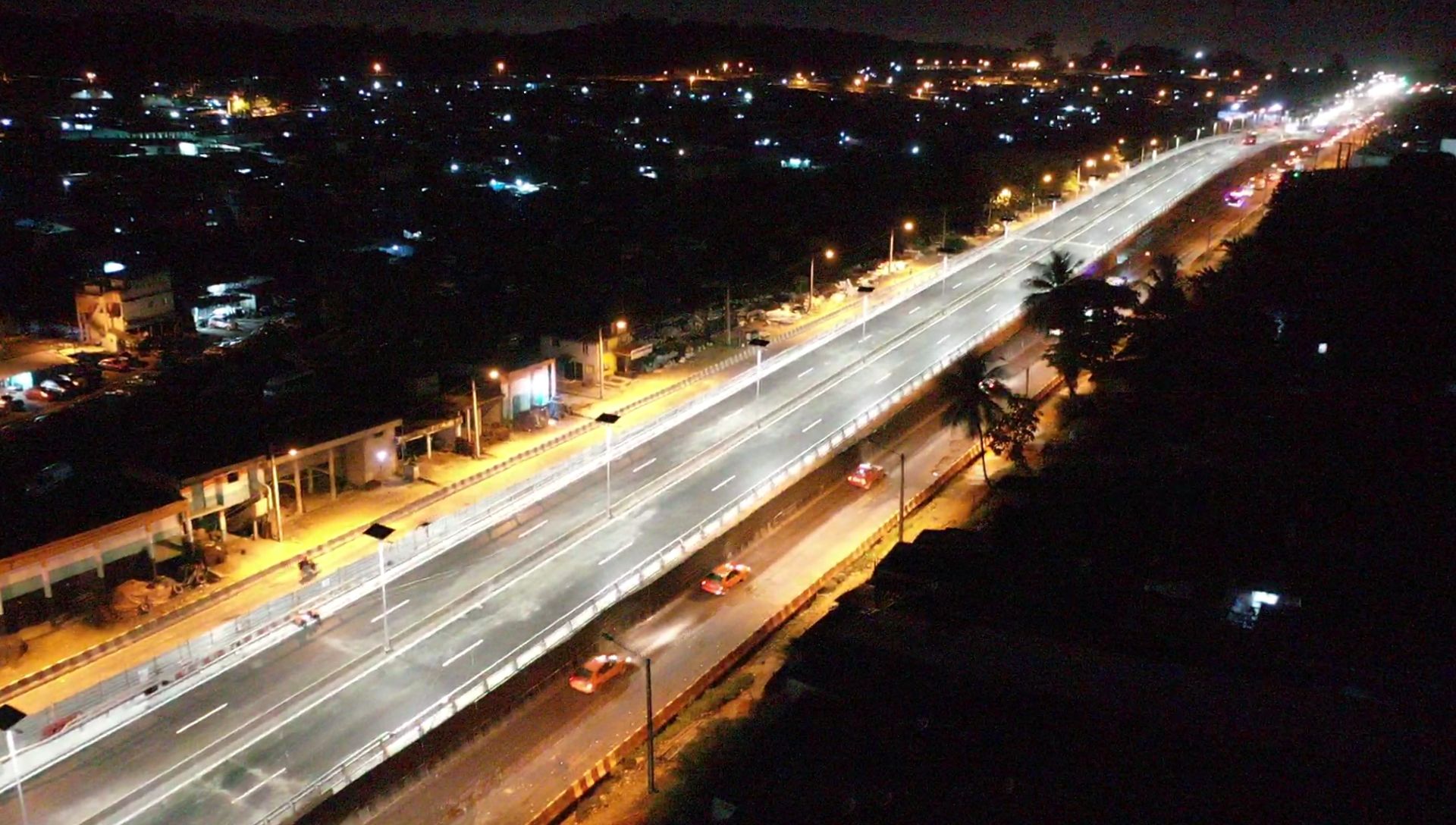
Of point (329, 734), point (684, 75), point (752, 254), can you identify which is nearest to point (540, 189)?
point (752, 254)

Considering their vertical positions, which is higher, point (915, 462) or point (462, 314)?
point (462, 314)

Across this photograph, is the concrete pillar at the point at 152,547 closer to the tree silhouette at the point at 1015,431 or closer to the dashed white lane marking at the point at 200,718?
the dashed white lane marking at the point at 200,718

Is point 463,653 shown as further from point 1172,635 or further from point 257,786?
point 1172,635

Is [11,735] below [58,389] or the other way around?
below

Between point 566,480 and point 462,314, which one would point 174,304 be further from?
point 566,480

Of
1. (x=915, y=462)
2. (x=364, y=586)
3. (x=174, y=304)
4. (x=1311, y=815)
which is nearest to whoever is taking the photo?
(x=1311, y=815)

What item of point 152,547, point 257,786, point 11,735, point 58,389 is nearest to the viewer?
point 11,735

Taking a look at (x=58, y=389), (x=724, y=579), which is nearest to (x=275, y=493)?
(x=724, y=579)
